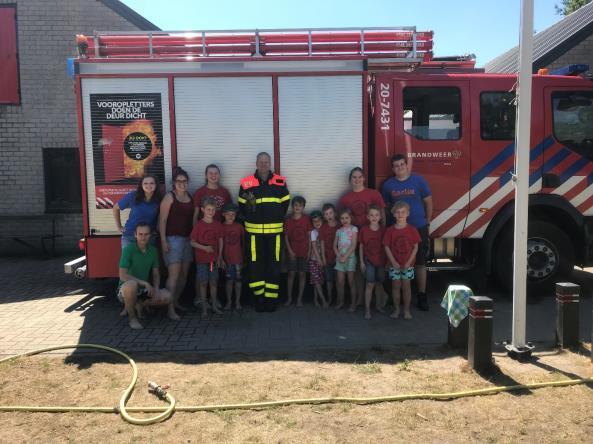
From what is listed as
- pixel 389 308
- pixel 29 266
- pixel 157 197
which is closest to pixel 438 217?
pixel 389 308

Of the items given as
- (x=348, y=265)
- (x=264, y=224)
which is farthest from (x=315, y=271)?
(x=264, y=224)

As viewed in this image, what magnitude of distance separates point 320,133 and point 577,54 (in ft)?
27.6

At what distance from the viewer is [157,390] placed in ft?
12.6

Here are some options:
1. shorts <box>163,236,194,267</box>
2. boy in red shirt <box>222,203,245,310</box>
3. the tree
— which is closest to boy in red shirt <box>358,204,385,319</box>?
boy in red shirt <box>222,203,245,310</box>

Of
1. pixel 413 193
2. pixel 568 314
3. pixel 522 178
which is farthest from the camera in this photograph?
pixel 413 193

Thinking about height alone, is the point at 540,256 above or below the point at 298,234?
below

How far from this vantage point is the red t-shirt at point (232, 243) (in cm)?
586

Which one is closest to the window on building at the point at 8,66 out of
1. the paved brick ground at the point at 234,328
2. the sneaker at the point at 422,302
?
the paved brick ground at the point at 234,328

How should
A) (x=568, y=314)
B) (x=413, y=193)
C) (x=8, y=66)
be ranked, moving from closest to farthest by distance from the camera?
(x=568, y=314), (x=413, y=193), (x=8, y=66)

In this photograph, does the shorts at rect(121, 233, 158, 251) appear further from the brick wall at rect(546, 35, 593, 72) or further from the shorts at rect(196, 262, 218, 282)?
the brick wall at rect(546, 35, 593, 72)

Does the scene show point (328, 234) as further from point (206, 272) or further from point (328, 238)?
point (206, 272)

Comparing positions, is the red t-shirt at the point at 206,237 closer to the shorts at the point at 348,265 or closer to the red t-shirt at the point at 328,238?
the red t-shirt at the point at 328,238

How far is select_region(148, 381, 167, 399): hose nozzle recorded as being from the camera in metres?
3.79

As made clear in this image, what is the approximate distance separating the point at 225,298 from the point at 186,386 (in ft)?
8.50
